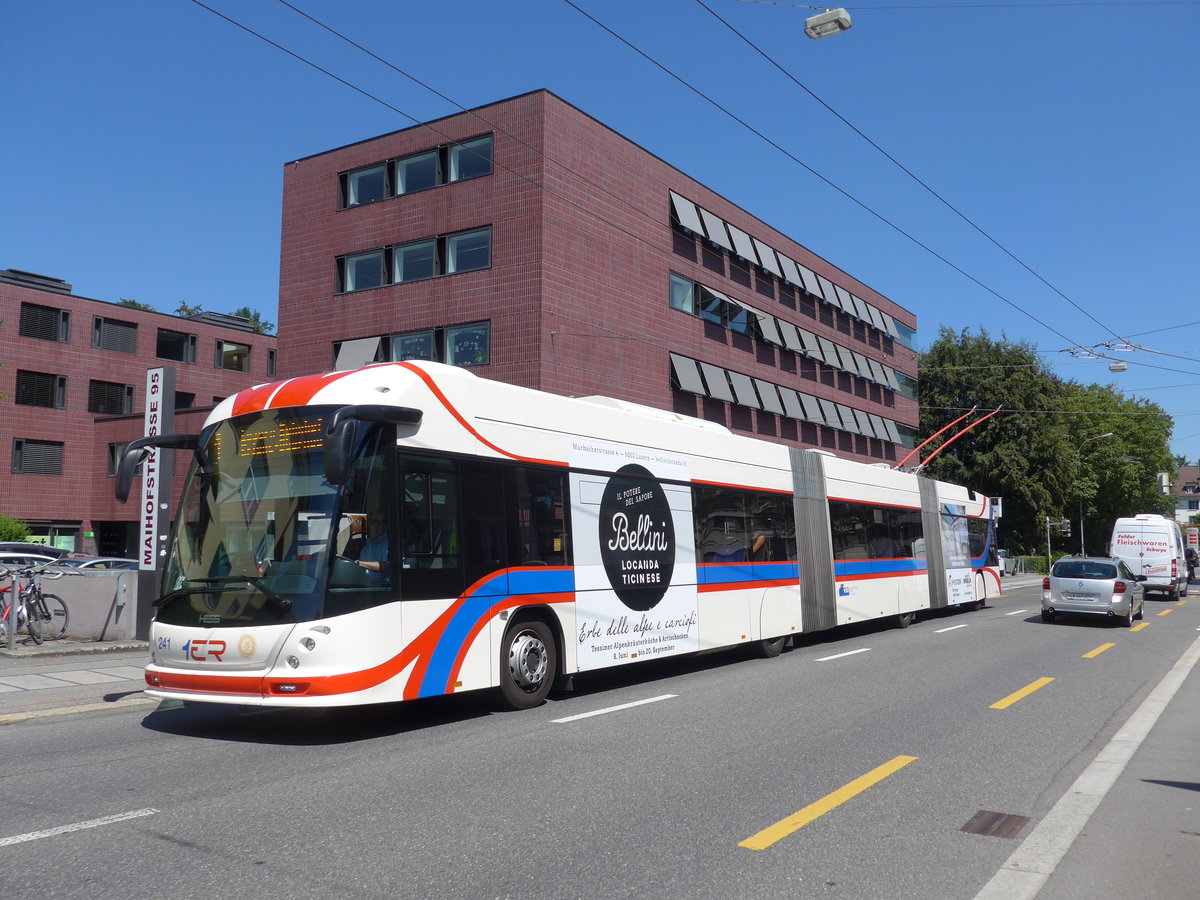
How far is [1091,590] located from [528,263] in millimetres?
15130

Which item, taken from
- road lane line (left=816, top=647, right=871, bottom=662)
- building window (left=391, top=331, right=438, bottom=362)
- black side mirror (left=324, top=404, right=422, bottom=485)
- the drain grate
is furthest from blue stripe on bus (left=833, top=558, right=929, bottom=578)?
building window (left=391, top=331, right=438, bottom=362)

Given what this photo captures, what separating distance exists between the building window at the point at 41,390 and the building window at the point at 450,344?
2395 cm

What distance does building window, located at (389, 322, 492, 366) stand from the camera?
87.2ft

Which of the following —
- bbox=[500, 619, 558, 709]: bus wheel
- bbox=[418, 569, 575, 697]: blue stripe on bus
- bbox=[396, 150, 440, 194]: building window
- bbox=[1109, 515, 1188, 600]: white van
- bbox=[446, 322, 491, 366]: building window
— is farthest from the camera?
bbox=[1109, 515, 1188, 600]: white van

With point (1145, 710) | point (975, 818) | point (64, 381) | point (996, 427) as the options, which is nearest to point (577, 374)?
point (1145, 710)

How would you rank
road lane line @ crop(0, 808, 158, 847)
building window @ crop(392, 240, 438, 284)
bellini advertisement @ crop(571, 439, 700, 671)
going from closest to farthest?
road lane line @ crop(0, 808, 158, 847), bellini advertisement @ crop(571, 439, 700, 671), building window @ crop(392, 240, 438, 284)

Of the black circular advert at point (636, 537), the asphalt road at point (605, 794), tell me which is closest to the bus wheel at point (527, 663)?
the asphalt road at point (605, 794)

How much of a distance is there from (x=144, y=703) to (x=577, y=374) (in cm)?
1710

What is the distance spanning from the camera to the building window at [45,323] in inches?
1714

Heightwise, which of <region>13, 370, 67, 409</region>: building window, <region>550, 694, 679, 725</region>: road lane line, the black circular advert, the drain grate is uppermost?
<region>13, 370, 67, 409</region>: building window

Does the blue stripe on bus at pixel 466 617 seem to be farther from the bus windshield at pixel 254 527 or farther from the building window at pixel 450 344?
the building window at pixel 450 344

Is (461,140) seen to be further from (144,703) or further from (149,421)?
(144,703)

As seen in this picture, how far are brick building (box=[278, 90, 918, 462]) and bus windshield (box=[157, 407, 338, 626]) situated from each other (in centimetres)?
1664

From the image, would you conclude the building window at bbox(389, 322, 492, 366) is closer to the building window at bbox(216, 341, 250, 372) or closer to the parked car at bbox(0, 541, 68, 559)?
the parked car at bbox(0, 541, 68, 559)
